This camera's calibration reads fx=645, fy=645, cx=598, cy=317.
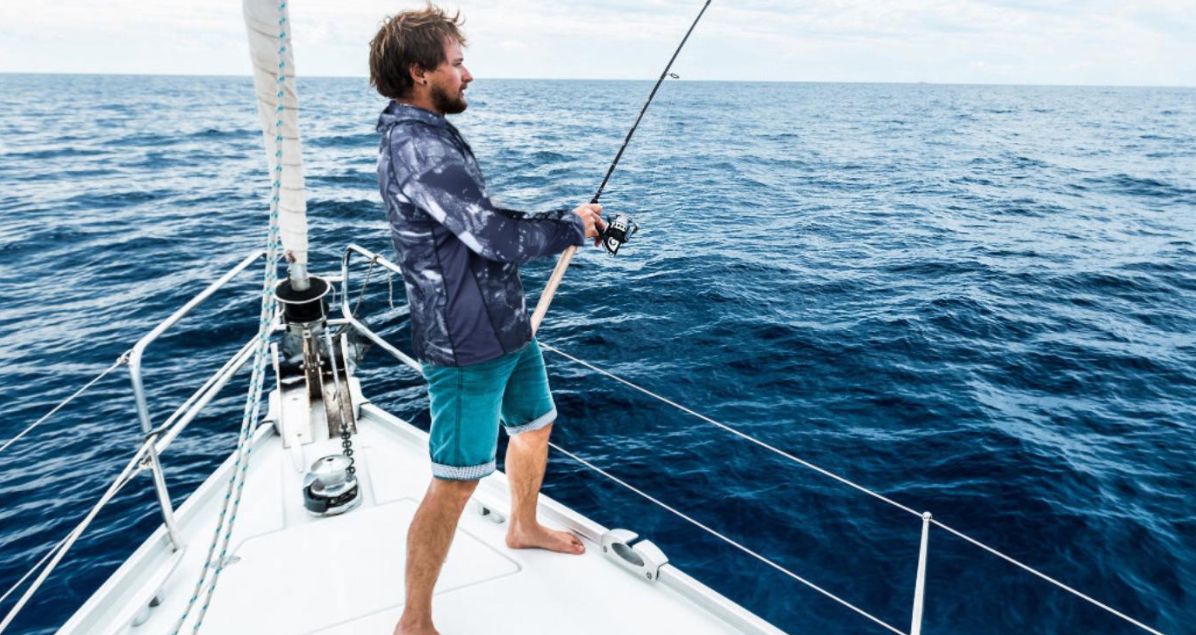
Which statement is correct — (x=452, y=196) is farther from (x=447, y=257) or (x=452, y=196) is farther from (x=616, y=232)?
(x=616, y=232)

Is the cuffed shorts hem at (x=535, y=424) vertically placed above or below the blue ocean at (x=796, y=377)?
above

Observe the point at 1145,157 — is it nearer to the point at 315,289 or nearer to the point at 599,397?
the point at 599,397

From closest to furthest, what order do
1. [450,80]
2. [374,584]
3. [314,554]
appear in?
[450,80] < [374,584] < [314,554]

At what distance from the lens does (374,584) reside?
8.50 feet

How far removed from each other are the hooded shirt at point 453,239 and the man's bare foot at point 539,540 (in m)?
1.01

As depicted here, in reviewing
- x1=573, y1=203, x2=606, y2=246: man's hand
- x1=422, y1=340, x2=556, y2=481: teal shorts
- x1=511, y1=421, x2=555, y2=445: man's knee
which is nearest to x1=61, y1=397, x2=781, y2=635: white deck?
x1=511, y1=421, x2=555, y2=445: man's knee

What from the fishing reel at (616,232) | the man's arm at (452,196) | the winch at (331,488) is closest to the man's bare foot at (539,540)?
the winch at (331,488)

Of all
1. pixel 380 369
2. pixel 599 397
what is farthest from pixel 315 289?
pixel 380 369

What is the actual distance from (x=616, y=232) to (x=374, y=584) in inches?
67.9

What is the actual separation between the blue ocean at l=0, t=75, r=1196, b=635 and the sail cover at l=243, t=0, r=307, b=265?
637mm

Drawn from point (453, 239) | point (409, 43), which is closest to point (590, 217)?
point (453, 239)

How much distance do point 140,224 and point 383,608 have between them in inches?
627

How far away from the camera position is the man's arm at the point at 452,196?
5.87 ft

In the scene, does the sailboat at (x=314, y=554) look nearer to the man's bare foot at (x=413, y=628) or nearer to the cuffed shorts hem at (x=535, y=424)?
the man's bare foot at (x=413, y=628)
